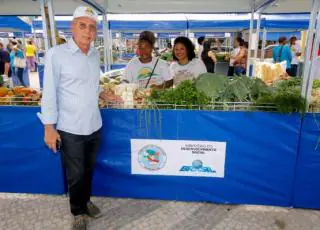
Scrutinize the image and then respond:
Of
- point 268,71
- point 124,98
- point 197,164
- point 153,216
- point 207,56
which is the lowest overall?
point 153,216

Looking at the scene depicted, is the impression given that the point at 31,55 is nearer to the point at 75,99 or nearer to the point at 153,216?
the point at 75,99

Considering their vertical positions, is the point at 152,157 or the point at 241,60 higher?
the point at 241,60

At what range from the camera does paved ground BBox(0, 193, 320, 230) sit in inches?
104

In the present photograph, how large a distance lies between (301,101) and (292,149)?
478mm

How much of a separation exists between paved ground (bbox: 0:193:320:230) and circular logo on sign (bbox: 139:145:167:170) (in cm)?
43

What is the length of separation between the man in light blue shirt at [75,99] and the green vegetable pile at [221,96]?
64 centimetres

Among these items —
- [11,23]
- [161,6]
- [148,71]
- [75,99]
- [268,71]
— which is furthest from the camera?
[11,23]

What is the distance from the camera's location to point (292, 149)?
2.73 metres

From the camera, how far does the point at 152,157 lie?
2.87 metres

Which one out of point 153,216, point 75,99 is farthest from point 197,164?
point 75,99

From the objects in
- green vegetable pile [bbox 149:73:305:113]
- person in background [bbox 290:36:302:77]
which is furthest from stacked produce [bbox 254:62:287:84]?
green vegetable pile [bbox 149:73:305:113]

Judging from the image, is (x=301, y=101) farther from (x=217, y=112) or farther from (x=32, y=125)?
(x=32, y=125)

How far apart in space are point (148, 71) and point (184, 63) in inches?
20.3

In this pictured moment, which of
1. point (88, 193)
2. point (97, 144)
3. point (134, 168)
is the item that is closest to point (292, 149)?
point (134, 168)
